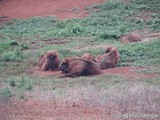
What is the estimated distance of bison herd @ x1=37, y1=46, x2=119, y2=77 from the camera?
13305mm

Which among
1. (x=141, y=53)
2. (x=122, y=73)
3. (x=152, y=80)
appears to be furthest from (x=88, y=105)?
(x=141, y=53)

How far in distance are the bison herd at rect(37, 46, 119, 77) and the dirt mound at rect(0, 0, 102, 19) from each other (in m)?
11.4

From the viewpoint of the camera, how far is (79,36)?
21.5m

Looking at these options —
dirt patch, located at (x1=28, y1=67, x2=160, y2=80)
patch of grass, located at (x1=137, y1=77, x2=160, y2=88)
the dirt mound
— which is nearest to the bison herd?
dirt patch, located at (x1=28, y1=67, x2=160, y2=80)

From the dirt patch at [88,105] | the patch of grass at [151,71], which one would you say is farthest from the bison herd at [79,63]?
the dirt patch at [88,105]

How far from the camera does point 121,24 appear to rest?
23453 millimetres

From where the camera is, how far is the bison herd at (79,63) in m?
Answer: 13.3

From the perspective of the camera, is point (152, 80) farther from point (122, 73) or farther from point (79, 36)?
point (79, 36)

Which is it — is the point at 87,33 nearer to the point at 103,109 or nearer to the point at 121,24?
the point at 121,24

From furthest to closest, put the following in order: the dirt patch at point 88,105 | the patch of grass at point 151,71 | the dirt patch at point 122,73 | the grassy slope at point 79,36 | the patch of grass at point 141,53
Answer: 1. the patch of grass at point 141,53
2. the grassy slope at point 79,36
3. the patch of grass at point 151,71
4. the dirt patch at point 122,73
5. the dirt patch at point 88,105

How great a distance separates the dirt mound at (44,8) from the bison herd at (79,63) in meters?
11.4

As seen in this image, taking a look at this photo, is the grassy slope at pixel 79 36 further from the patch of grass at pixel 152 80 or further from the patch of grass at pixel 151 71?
the patch of grass at pixel 151 71

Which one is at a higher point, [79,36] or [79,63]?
[79,63]

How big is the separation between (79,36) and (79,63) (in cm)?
833
